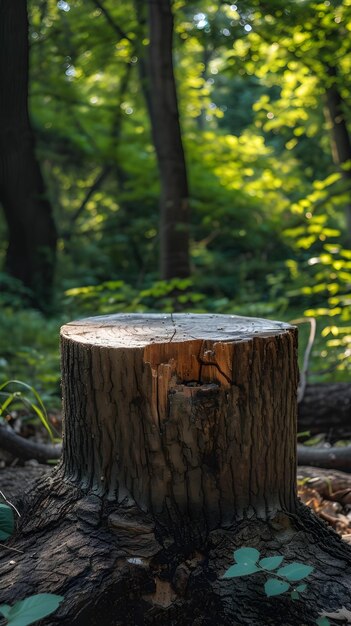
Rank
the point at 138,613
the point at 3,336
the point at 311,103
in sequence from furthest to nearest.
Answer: the point at 311,103, the point at 3,336, the point at 138,613

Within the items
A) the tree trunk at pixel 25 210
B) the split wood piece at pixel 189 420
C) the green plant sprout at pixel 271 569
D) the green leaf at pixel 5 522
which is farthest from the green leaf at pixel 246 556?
the tree trunk at pixel 25 210

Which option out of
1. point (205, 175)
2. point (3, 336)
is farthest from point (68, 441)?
point (205, 175)

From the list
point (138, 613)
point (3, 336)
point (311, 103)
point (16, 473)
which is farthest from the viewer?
point (311, 103)

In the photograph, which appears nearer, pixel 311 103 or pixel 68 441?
pixel 68 441

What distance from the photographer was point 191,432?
2066 mm

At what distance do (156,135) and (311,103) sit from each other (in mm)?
3475

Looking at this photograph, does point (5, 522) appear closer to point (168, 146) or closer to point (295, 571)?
point (295, 571)

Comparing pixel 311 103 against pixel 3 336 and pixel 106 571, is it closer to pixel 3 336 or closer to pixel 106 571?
pixel 3 336

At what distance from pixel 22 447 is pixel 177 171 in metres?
4.81

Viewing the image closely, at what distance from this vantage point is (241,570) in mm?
1744

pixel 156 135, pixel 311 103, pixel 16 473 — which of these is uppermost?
pixel 311 103

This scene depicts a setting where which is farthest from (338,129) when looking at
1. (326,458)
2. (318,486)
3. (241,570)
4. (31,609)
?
(31,609)

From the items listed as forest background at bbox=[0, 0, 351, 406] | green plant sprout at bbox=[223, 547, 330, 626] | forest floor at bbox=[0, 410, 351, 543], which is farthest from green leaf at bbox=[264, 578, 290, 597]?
forest background at bbox=[0, 0, 351, 406]

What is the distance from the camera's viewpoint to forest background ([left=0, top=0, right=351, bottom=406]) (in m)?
6.89
